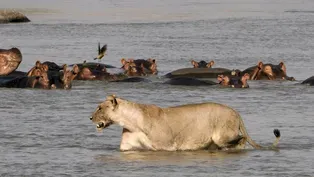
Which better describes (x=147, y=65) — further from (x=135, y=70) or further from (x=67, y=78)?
(x=67, y=78)

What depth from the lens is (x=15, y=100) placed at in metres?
16.1

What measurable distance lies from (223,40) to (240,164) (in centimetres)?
1715

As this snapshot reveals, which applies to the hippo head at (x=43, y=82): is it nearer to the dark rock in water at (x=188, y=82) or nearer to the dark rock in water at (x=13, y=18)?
the dark rock in water at (x=188, y=82)

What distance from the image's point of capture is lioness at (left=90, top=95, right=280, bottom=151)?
37.6ft

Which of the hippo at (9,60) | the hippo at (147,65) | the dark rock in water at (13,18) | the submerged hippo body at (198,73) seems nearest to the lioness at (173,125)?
the hippo at (9,60)

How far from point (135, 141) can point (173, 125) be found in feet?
1.46

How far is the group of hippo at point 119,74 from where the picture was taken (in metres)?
17.6

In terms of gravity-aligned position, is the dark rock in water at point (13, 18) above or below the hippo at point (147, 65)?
above

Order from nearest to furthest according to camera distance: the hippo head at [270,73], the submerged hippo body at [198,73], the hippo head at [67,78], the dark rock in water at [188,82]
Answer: the hippo head at [67,78] → the dark rock in water at [188,82] → the hippo head at [270,73] → the submerged hippo body at [198,73]

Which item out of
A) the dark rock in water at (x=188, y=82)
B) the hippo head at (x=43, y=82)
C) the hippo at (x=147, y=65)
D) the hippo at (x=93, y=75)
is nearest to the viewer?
the hippo head at (x=43, y=82)

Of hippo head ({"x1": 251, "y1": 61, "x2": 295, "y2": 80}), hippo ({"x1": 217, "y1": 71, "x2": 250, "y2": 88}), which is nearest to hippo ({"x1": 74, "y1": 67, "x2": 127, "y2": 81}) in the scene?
hippo ({"x1": 217, "y1": 71, "x2": 250, "y2": 88})

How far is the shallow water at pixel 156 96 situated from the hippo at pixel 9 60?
1038 mm

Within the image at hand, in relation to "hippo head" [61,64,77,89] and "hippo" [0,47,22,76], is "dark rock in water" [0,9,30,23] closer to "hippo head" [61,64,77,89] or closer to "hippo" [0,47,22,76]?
"hippo" [0,47,22,76]

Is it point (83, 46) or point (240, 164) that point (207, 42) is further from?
point (240, 164)
